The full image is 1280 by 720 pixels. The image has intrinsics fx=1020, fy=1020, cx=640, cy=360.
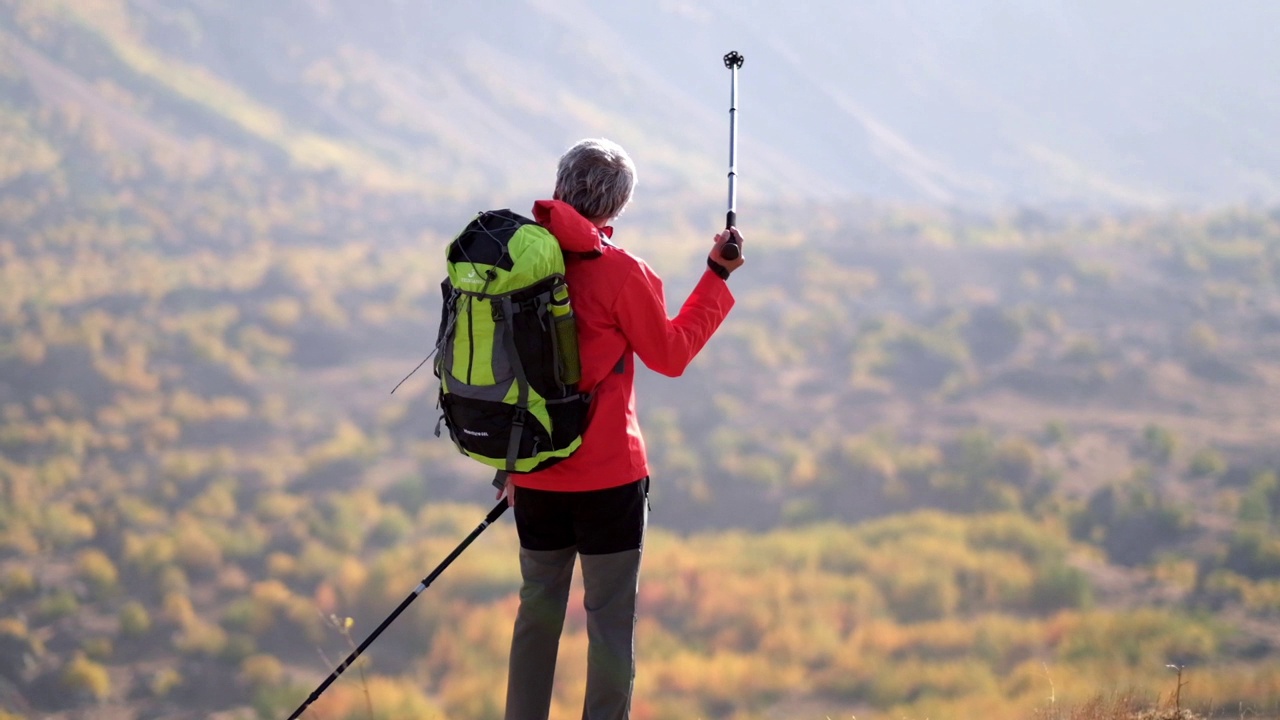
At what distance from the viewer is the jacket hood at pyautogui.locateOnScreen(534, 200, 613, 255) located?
9.57 ft

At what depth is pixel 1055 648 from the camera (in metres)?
12.4

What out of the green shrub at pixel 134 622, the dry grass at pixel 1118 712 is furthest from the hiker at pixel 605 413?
the green shrub at pixel 134 622

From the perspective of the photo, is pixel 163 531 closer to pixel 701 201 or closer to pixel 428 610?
pixel 428 610

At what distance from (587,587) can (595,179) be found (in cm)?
120

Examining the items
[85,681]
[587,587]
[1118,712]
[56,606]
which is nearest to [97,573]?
[56,606]

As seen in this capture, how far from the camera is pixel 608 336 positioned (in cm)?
303

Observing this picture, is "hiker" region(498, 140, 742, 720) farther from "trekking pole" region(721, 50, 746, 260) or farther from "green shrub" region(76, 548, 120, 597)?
"green shrub" region(76, 548, 120, 597)

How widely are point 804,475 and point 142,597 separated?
36.4 ft

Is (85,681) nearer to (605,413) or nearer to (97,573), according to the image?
(97,573)

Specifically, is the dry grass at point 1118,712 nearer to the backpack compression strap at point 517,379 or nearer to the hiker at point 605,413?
the hiker at point 605,413

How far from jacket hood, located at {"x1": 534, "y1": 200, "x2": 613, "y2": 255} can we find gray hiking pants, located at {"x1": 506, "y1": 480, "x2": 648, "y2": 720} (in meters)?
0.72

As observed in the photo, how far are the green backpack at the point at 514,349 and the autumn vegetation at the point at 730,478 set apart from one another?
97.7 inches

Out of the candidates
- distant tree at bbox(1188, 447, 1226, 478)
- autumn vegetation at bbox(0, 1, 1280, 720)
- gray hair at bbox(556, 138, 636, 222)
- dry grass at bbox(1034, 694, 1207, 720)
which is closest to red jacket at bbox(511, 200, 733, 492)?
Answer: gray hair at bbox(556, 138, 636, 222)

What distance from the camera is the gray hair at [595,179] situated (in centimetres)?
301
